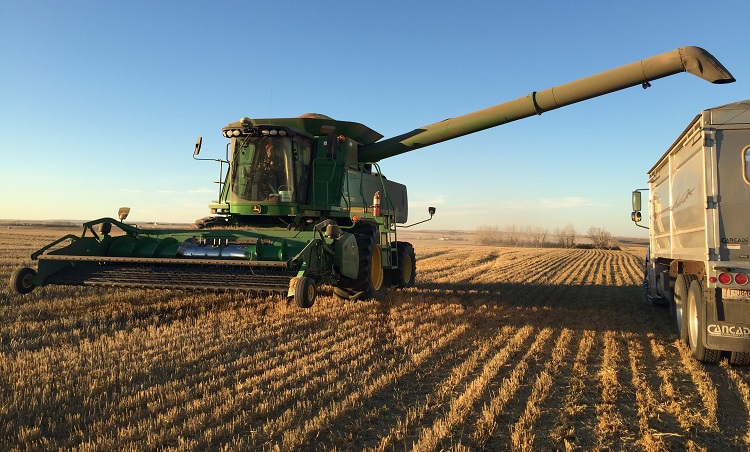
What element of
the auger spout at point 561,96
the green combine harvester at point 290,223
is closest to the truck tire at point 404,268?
the green combine harvester at point 290,223

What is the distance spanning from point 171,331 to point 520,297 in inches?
279

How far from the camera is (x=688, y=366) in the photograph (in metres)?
5.28

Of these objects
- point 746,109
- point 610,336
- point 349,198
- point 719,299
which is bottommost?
point 610,336

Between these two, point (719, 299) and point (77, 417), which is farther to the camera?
point (719, 299)

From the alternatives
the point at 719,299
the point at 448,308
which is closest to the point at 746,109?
the point at 719,299

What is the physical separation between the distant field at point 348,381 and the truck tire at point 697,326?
0.43ft

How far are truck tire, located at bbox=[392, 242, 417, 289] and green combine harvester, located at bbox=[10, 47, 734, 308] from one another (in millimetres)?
334

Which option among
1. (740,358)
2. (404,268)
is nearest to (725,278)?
(740,358)

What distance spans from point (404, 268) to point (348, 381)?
6.45 metres

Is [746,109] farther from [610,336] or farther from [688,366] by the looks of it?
[610,336]

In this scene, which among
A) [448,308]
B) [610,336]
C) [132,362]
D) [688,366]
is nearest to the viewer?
[132,362]

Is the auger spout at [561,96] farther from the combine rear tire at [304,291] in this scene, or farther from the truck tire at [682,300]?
the combine rear tire at [304,291]

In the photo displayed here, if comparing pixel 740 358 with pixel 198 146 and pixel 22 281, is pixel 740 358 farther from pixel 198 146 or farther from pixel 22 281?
pixel 22 281

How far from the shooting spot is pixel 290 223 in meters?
8.21
